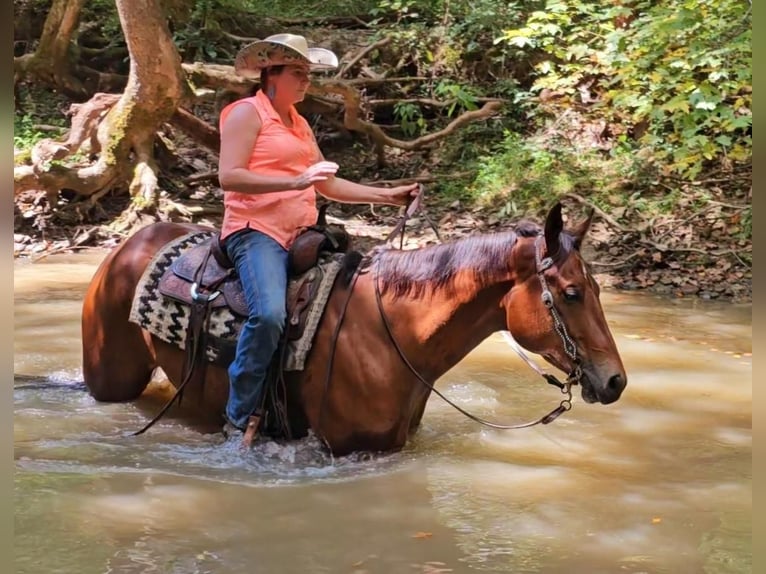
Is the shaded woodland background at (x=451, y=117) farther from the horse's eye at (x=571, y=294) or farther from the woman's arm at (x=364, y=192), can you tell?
the horse's eye at (x=571, y=294)

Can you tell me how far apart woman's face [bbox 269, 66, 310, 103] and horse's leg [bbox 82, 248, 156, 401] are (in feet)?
4.13

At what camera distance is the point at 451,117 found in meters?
14.7

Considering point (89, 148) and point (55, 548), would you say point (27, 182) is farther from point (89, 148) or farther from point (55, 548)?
point (55, 548)

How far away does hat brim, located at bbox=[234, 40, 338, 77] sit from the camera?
4.07 m

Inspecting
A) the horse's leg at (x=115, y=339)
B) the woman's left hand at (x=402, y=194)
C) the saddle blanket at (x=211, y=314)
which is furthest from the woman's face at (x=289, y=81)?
the horse's leg at (x=115, y=339)

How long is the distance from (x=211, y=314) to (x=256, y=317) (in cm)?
41

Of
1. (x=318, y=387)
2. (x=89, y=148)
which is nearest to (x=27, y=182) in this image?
(x=89, y=148)

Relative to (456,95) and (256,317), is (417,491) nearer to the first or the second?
(256,317)

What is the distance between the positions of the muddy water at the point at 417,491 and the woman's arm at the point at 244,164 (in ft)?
4.02

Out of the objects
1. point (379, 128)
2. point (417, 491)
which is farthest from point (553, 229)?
point (379, 128)

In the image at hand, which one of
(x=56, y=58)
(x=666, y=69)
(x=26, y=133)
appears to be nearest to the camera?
(x=666, y=69)

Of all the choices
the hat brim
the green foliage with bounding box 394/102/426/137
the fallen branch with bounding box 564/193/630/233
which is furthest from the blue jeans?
the green foliage with bounding box 394/102/426/137

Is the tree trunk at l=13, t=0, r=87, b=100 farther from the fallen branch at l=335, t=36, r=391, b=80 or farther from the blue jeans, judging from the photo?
the blue jeans

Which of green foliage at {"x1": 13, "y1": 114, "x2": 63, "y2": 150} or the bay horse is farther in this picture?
green foliage at {"x1": 13, "y1": 114, "x2": 63, "y2": 150}
